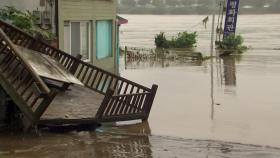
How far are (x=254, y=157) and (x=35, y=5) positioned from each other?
31.4 feet

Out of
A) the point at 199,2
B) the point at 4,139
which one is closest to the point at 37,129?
the point at 4,139

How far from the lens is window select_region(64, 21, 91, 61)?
18109 millimetres

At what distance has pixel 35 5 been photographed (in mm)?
16453

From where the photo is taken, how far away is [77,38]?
19016 mm

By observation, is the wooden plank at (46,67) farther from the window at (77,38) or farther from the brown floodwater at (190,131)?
the window at (77,38)

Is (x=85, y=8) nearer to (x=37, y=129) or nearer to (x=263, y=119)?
(x=263, y=119)

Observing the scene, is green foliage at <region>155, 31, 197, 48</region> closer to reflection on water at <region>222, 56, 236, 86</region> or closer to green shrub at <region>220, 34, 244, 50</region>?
green shrub at <region>220, 34, 244, 50</region>

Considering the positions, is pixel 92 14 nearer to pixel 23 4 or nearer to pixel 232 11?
pixel 23 4

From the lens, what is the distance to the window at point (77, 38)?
18.1 meters

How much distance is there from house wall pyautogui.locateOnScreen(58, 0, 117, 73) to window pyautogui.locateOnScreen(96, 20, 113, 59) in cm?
18

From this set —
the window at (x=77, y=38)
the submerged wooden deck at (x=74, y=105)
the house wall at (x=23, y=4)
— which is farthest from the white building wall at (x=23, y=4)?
the submerged wooden deck at (x=74, y=105)

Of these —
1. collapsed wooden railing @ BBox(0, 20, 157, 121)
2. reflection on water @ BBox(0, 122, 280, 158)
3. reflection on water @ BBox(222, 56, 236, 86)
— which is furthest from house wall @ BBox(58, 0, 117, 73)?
reflection on water @ BBox(0, 122, 280, 158)

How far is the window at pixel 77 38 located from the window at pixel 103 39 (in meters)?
1.03

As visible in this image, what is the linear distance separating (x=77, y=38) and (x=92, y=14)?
4.82 ft
